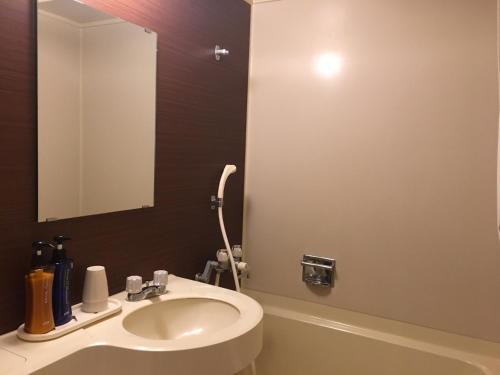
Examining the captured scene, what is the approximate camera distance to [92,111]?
124 cm

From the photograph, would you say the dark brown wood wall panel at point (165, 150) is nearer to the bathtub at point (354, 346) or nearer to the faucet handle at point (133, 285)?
the faucet handle at point (133, 285)

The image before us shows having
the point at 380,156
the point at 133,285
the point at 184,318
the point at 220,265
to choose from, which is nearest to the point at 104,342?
the point at 133,285

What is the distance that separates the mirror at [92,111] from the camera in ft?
3.59

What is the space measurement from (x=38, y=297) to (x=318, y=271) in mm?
1304

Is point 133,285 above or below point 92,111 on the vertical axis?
below

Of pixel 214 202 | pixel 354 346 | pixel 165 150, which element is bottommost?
pixel 354 346

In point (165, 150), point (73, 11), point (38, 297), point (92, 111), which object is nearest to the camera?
point (38, 297)

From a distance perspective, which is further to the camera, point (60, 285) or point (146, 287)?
point (146, 287)

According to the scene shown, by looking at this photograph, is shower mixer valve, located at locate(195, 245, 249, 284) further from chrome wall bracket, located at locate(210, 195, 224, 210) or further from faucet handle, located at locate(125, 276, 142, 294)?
faucet handle, located at locate(125, 276, 142, 294)

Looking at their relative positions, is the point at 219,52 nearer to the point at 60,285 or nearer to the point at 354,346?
the point at 60,285

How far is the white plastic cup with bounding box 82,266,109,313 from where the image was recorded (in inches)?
45.9

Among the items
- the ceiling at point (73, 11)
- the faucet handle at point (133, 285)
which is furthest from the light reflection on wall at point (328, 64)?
the faucet handle at point (133, 285)

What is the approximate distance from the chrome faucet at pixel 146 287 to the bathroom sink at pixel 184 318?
42 millimetres

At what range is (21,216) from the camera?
1043 mm
